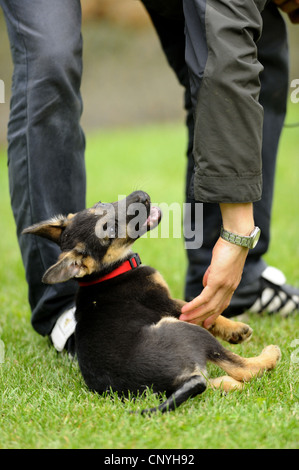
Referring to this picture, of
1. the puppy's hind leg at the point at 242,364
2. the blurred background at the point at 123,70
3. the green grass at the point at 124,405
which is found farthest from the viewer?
the blurred background at the point at 123,70

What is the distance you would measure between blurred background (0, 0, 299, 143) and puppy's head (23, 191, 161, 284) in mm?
11726

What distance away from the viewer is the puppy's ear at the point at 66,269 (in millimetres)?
2428

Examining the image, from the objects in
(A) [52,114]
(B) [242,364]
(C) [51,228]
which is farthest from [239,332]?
(A) [52,114]

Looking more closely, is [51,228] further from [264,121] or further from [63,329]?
[264,121]

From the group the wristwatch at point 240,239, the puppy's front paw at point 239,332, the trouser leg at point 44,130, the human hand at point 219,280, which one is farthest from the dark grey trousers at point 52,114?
the wristwatch at point 240,239

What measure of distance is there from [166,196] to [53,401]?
5.37 meters

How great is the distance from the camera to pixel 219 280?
244 cm

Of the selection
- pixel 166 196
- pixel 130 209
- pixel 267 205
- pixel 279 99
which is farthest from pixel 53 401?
pixel 166 196

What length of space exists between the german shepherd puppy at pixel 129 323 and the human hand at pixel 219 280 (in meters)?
0.11

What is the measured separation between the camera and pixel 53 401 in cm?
242

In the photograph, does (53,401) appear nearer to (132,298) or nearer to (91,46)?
(132,298)

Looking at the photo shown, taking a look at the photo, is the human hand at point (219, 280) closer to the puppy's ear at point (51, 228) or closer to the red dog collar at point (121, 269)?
the red dog collar at point (121, 269)

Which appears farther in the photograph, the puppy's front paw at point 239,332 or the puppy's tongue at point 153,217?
the puppy's tongue at point 153,217

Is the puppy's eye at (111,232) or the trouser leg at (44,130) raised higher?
the trouser leg at (44,130)
